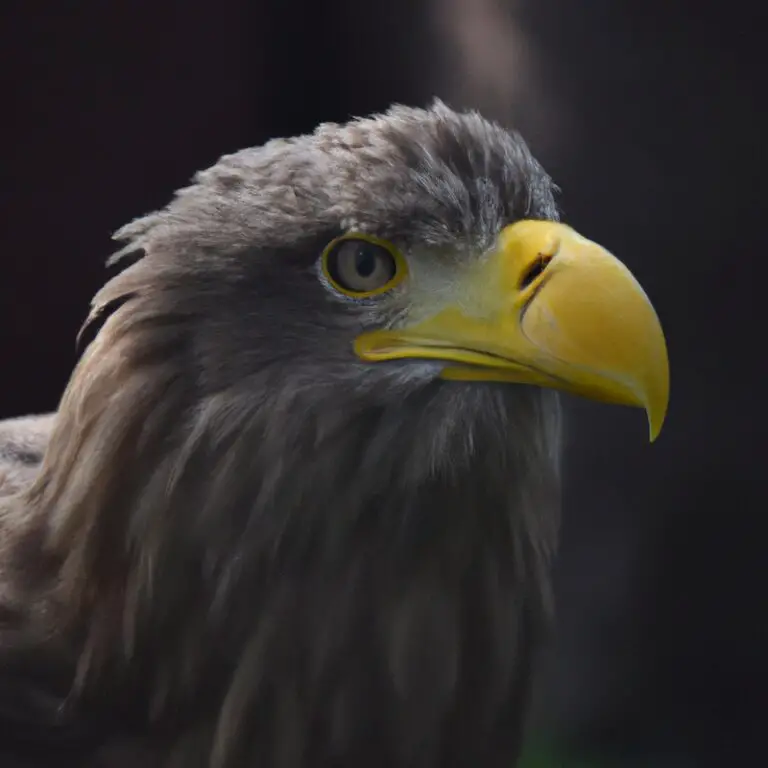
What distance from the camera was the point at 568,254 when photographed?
86cm

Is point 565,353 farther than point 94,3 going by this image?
No

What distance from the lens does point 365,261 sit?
35.7 inches

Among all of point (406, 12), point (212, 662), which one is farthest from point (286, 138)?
point (212, 662)

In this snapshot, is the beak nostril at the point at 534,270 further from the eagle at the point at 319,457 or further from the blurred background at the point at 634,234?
the blurred background at the point at 634,234

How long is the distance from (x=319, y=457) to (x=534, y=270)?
0.29 metres

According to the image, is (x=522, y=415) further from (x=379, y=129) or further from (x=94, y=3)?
(x=94, y=3)

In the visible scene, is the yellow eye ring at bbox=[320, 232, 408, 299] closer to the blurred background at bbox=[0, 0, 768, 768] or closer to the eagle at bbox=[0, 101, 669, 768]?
the eagle at bbox=[0, 101, 669, 768]

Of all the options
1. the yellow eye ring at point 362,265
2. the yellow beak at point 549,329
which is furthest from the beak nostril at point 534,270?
the yellow eye ring at point 362,265

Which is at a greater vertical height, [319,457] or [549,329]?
[549,329]

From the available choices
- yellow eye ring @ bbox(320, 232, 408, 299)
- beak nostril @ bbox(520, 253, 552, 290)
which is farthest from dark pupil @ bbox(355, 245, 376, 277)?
beak nostril @ bbox(520, 253, 552, 290)

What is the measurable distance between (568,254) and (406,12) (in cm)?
43

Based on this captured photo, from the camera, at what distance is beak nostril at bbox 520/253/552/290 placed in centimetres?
88

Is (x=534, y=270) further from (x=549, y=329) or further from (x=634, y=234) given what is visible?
(x=634, y=234)

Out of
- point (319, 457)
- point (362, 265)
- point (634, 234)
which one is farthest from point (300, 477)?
point (634, 234)
